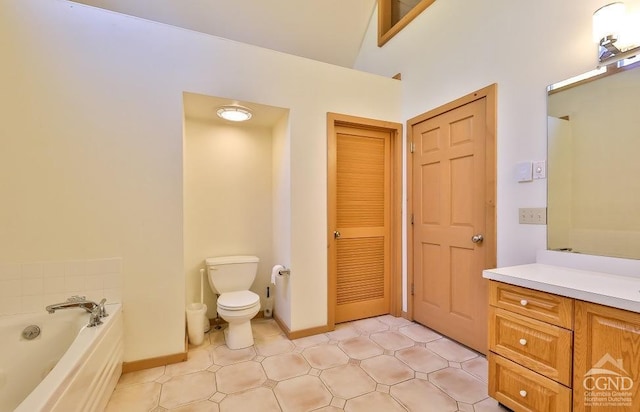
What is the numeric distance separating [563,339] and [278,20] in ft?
12.1

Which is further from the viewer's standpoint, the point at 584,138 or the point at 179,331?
the point at 179,331

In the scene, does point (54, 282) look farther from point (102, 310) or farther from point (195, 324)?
point (195, 324)

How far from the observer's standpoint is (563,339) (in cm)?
129

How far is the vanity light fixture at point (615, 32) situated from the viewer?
4.81 feet

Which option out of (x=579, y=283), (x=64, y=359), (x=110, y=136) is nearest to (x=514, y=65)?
(x=579, y=283)

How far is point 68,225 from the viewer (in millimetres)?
1868

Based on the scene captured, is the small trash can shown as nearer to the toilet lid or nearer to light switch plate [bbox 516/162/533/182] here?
the toilet lid

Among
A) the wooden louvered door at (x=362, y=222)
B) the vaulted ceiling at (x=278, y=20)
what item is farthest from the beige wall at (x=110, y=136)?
the vaulted ceiling at (x=278, y=20)

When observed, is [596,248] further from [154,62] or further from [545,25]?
[154,62]

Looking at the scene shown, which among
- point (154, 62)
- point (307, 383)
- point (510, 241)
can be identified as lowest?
point (307, 383)

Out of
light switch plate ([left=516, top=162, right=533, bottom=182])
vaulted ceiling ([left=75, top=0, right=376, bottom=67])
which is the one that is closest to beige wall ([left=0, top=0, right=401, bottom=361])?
vaulted ceiling ([left=75, top=0, right=376, bottom=67])

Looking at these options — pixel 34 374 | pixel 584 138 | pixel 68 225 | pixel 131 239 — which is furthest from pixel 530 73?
pixel 34 374

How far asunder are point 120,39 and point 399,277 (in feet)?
10.1

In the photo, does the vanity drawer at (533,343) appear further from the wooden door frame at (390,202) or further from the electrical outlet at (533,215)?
the wooden door frame at (390,202)
